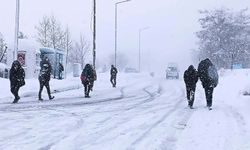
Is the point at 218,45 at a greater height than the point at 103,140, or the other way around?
the point at 218,45

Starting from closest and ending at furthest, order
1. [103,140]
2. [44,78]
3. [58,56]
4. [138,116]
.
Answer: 1. [103,140]
2. [138,116]
3. [44,78]
4. [58,56]

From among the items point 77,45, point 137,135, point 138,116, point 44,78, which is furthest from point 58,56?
point 77,45

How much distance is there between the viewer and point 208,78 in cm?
1551

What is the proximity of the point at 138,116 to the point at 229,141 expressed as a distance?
4480 mm

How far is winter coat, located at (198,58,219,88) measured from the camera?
Answer: 50.8 feet

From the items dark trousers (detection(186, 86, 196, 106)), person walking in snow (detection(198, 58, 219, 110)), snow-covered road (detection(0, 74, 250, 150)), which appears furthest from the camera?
dark trousers (detection(186, 86, 196, 106))

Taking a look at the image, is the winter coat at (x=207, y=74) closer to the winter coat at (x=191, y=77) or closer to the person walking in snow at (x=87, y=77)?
the winter coat at (x=191, y=77)

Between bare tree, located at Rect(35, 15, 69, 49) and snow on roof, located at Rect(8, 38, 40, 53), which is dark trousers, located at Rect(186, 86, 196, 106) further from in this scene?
bare tree, located at Rect(35, 15, 69, 49)

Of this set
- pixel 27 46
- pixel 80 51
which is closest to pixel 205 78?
pixel 27 46

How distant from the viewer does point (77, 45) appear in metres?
83.2

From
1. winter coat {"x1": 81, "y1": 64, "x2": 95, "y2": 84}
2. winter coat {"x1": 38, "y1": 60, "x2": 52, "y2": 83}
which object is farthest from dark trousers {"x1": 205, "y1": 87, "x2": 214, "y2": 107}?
winter coat {"x1": 81, "y1": 64, "x2": 95, "y2": 84}

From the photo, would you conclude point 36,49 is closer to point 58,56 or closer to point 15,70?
point 58,56

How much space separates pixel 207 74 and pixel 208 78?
150 millimetres

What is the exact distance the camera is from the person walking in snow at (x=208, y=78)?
1541 cm
